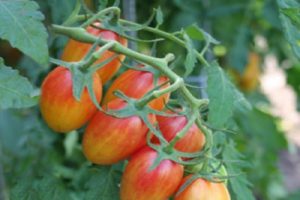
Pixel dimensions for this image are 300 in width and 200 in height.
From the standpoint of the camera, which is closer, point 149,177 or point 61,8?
point 149,177

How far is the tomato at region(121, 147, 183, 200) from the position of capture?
2.80 feet

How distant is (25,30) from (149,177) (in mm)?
245

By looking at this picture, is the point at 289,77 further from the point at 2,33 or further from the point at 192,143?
the point at 2,33

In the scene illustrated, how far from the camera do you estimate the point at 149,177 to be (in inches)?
33.8

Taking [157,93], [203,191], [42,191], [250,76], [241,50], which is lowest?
[250,76]

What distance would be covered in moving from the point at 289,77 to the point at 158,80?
1.30 meters

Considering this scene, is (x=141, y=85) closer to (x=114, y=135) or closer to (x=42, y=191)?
(x=114, y=135)

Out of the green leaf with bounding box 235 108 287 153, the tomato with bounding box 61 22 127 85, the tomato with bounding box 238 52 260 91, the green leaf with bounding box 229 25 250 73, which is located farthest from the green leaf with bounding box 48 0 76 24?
the tomato with bounding box 238 52 260 91

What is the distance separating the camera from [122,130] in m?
0.86

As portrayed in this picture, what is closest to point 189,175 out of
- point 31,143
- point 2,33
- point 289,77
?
point 2,33

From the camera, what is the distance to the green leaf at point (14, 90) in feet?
2.71

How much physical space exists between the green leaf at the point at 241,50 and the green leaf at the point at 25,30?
100 cm

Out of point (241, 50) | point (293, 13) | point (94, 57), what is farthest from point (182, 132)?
point (241, 50)

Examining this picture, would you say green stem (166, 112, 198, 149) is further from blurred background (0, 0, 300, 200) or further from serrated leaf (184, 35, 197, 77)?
blurred background (0, 0, 300, 200)
